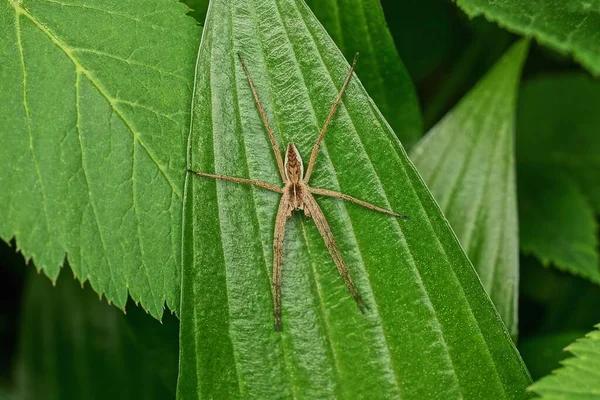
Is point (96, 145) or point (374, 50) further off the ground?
point (374, 50)

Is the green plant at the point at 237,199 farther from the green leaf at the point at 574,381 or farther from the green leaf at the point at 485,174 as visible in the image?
the green leaf at the point at 485,174

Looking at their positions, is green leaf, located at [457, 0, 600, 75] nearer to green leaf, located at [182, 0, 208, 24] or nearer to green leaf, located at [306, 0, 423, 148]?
green leaf, located at [306, 0, 423, 148]

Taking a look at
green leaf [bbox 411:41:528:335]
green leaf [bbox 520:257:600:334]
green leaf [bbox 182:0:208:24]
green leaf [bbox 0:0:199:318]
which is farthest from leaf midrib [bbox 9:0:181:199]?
green leaf [bbox 520:257:600:334]

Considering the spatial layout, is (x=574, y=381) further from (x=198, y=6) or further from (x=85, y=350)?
(x=85, y=350)

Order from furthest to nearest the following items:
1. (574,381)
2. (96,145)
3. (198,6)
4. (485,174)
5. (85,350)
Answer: (85,350), (485,174), (198,6), (96,145), (574,381)

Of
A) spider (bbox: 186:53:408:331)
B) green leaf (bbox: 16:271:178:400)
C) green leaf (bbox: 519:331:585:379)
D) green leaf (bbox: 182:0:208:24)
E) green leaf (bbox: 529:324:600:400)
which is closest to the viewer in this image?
green leaf (bbox: 529:324:600:400)

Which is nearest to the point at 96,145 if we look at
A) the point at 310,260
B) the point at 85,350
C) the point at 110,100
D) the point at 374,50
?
the point at 110,100
